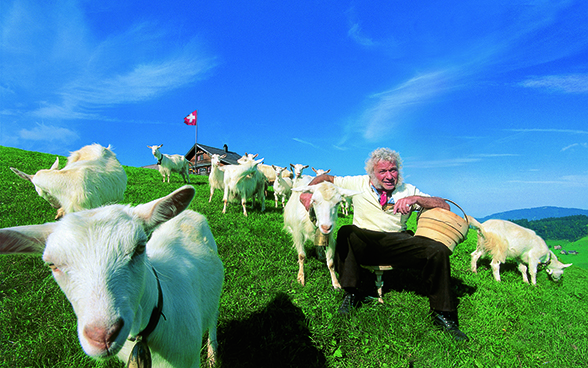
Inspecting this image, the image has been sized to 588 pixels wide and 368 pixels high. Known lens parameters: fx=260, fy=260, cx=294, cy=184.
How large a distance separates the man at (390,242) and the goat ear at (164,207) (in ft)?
9.45

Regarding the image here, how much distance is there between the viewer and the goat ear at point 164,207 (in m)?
1.61

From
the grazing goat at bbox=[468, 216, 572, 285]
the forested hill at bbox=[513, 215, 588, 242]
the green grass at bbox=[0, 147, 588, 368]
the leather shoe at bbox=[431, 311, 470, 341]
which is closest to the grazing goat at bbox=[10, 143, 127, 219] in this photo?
the green grass at bbox=[0, 147, 588, 368]

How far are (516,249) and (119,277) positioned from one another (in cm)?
799

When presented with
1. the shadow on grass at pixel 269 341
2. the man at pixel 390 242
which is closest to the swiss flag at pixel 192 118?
the man at pixel 390 242

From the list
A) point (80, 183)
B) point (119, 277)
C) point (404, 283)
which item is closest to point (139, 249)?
point (119, 277)

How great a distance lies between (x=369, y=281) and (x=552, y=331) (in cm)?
262

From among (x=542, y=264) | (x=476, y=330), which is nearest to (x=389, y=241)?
(x=476, y=330)

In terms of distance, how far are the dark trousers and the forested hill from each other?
548cm

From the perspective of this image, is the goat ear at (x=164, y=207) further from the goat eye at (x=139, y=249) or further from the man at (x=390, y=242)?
the man at (x=390, y=242)

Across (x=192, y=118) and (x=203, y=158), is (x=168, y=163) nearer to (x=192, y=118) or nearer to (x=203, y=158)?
(x=192, y=118)

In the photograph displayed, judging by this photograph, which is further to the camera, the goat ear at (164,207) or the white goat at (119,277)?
the goat ear at (164,207)

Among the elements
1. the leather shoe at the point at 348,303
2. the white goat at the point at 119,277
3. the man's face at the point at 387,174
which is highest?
the man's face at the point at 387,174

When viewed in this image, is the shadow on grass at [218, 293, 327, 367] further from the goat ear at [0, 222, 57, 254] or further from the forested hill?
the forested hill

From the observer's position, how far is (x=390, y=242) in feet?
13.1
